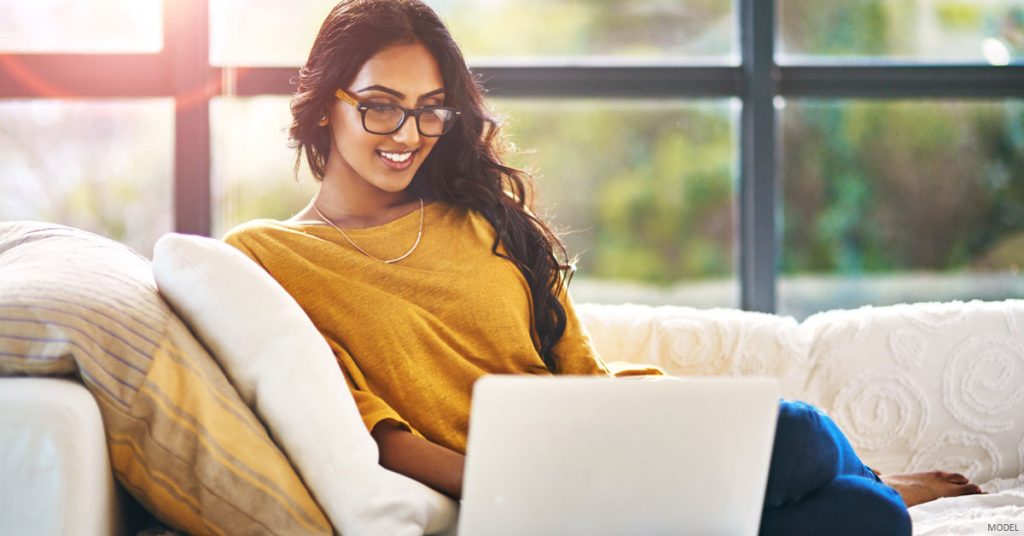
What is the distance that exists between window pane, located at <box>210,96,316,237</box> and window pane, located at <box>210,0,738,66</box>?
0.50 feet

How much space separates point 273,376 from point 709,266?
6.30ft

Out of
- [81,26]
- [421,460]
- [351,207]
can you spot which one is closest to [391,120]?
[351,207]

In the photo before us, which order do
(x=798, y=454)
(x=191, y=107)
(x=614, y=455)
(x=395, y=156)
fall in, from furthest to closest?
(x=191, y=107)
(x=395, y=156)
(x=798, y=454)
(x=614, y=455)

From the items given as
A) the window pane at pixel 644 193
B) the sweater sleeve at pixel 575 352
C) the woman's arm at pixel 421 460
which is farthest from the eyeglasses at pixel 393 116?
the window pane at pixel 644 193

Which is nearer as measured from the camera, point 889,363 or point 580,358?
point 580,358

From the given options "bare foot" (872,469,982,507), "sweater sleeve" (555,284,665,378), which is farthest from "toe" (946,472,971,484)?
"sweater sleeve" (555,284,665,378)

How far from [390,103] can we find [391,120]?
31 mm

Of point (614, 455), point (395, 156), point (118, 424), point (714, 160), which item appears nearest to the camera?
point (614, 455)

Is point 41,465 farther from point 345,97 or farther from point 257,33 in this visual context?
point 257,33

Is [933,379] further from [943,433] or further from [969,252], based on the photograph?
[969,252]

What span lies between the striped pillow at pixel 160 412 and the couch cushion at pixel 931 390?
4.27 feet

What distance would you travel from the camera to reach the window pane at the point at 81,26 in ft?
9.56

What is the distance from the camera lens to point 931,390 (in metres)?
2.35

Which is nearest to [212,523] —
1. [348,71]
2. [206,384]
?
[206,384]
